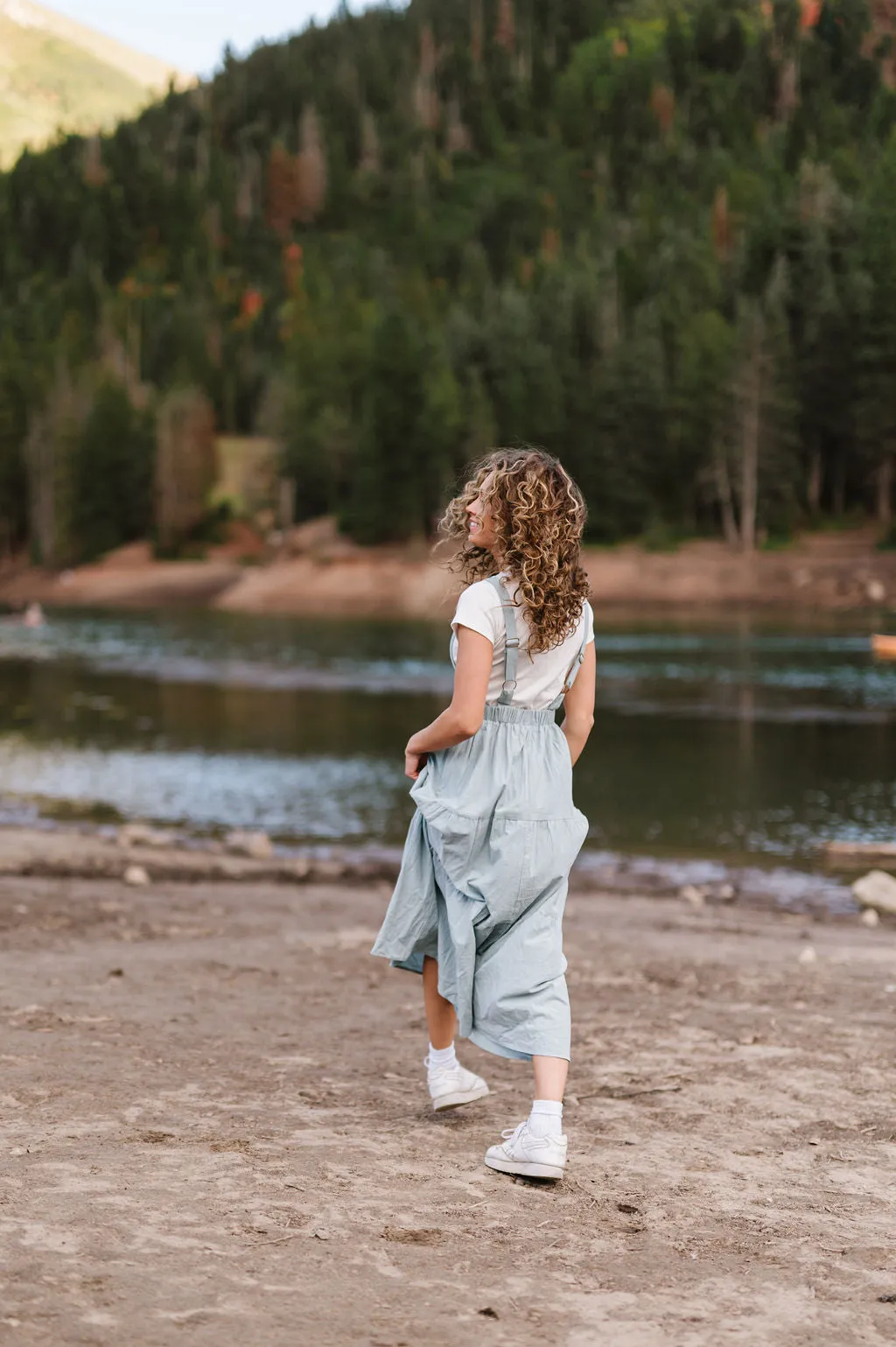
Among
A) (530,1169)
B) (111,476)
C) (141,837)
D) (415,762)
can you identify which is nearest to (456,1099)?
(530,1169)

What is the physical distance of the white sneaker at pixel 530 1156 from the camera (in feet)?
16.0

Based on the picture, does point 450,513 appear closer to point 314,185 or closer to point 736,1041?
point 736,1041

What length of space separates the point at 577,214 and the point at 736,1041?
487 feet

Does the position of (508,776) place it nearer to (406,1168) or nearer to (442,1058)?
(442,1058)

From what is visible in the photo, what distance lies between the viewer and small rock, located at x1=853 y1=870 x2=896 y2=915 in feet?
44.2

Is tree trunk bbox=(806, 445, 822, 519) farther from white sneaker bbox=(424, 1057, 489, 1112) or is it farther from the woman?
the woman

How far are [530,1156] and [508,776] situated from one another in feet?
4.03

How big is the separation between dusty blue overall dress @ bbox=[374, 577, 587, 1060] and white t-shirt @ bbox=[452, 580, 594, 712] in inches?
1.0

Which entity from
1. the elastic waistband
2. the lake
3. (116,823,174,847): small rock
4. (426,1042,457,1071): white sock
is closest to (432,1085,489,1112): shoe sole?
(426,1042,457,1071): white sock

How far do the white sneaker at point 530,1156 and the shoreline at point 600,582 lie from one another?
58.5m

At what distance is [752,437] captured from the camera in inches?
3034

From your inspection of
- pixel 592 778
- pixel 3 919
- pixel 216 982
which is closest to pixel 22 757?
pixel 592 778

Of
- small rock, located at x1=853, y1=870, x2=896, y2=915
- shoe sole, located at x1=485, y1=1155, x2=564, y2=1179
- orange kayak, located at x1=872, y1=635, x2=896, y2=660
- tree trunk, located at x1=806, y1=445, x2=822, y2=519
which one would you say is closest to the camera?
shoe sole, located at x1=485, y1=1155, x2=564, y2=1179

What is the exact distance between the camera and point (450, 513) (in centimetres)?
543
